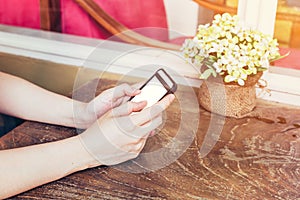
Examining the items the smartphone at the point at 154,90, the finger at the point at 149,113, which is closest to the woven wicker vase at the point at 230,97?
the smartphone at the point at 154,90

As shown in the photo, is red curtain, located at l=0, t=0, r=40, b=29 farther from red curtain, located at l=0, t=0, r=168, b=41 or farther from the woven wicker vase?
the woven wicker vase

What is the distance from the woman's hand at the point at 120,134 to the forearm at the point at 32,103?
231 mm

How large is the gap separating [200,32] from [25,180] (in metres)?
0.74

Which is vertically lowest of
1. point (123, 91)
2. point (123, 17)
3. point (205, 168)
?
point (205, 168)

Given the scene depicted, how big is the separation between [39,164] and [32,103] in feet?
1.19

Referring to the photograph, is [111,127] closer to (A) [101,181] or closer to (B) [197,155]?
(A) [101,181]

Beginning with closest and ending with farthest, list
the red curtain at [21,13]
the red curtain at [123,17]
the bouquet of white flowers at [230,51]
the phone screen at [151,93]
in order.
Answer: the phone screen at [151,93]
the bouquet of white flowers at [230,51]
the red curtain at [123,17]
the red curtain at [21,13]

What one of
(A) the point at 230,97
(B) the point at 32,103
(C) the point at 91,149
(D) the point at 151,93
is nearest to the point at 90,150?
(C) the point at 91,149

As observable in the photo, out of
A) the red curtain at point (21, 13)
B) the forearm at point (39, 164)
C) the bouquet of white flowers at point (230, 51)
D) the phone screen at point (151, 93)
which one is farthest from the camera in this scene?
the red curtain at point (21, 13)

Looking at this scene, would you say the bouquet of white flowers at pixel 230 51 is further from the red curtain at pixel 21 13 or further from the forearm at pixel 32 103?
the red curtain at pixel 21 13

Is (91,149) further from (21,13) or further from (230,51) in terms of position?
(21,13)

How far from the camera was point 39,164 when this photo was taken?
3.67 ft

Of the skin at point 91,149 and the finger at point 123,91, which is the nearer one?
the skin at point 91,149

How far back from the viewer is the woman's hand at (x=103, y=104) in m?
1.36
